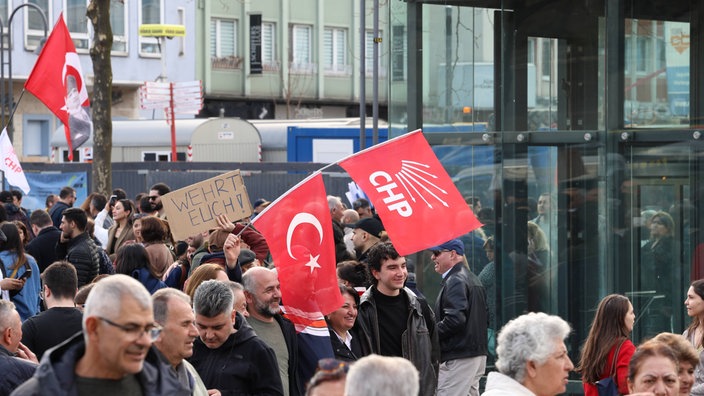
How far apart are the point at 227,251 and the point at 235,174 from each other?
1730 millimetres

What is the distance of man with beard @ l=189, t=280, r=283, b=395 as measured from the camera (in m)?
6.84

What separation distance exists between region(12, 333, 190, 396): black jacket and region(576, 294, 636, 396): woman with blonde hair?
3.64 meters

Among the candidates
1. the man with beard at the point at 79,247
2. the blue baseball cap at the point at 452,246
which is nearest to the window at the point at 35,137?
the man with beard at the point at 79,247

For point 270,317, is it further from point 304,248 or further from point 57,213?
point 57,213

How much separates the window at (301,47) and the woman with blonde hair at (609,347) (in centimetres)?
4826

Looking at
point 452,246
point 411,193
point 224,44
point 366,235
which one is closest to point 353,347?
point 411,193

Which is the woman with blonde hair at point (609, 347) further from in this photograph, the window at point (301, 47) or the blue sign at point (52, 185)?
the window at point (301, 47)

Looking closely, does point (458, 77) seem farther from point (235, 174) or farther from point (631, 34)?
point (235, 174)

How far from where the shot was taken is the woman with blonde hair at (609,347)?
7.70 m

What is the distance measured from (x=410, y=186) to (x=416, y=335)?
1064 mm

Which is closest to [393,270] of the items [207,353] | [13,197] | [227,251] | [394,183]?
[394,183]

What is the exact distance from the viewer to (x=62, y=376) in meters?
4.58

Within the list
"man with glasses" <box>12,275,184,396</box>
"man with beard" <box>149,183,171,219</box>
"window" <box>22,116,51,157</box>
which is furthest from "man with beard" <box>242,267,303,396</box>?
"window" <box>22,116,51,157</box>

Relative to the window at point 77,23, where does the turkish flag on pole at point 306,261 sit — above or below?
below
